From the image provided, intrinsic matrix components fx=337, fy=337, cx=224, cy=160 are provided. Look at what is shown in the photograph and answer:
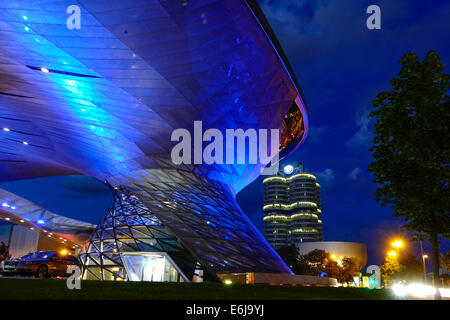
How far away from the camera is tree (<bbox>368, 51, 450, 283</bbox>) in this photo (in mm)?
8953

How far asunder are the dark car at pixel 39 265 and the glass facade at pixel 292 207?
148008 mm

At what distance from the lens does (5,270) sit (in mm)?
13461

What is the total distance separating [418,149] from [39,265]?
14391mm

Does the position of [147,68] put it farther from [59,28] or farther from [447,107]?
[447,107]

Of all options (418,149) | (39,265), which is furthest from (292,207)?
(418,149)

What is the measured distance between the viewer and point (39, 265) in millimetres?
13742

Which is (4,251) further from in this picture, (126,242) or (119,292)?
(119,292)

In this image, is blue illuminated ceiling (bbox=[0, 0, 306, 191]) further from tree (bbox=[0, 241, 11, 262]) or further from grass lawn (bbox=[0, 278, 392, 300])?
tree (bbox=[0, 241, 11, 262])
